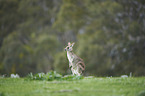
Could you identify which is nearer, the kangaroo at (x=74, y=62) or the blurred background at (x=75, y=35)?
the kangaroo at (x=74, y=62)

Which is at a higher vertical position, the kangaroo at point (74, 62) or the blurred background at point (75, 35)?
the blurred background at point (75, 35)

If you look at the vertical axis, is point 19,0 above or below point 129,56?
above

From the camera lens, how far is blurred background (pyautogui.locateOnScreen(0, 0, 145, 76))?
92.8 feet

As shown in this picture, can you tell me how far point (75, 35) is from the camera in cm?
3369

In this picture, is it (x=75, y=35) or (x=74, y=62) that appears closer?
(x=74, y=62)

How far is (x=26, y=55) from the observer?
32.9 meters

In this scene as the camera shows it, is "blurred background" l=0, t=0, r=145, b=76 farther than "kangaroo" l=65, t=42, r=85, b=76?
Yes

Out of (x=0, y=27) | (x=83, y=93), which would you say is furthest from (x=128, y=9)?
(x=83, y=93)

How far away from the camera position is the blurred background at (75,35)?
2830cm

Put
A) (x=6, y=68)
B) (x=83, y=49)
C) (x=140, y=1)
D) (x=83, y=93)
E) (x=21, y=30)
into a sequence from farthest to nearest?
(x=21, y=30) < (x=6, y=68) < (x=140, y=1) < (x=83, y=49) < (x=83, y=93)

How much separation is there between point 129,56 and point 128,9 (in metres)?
5.60

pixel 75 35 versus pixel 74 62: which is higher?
pixel 75 35

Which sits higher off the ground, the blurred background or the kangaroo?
the blurred background

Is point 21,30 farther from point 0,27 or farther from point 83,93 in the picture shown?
point 83,93
